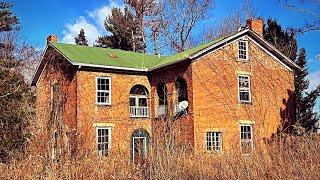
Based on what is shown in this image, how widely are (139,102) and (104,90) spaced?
313 cm

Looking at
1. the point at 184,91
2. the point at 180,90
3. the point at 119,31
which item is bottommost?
the point at 184,91

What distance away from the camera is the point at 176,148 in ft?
43.3

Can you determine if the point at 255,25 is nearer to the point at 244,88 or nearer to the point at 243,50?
the point at 243,50

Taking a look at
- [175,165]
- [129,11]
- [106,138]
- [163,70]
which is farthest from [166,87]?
[129,11]

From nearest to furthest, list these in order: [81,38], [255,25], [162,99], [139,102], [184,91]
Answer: [184,91]
[162,99]
[139,102]
[255,25]
[81,38]

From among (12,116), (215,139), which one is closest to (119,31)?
(215,139)

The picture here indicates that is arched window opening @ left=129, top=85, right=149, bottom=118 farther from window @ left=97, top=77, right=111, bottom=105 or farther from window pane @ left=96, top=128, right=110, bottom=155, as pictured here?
window pane @ left=96, top=128, right=110, bottom=155

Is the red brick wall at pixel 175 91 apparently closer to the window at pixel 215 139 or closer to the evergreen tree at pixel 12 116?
the window at pixel 215 139

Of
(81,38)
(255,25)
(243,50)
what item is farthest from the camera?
(81,38)

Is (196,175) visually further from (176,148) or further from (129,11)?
(129,11)

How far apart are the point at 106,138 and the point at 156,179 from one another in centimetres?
1506

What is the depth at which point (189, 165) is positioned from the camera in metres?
12.7

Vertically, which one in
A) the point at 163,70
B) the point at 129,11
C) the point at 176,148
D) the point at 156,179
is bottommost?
the point at 156,179

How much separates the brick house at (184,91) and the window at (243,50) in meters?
0.07
